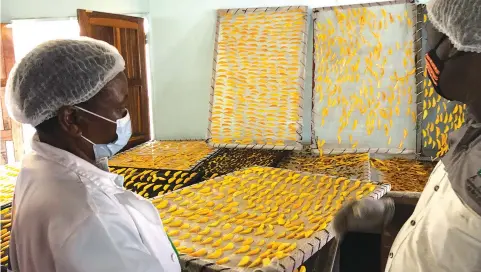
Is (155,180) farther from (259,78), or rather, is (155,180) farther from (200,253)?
(259,78)

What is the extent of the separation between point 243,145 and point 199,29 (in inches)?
54.5

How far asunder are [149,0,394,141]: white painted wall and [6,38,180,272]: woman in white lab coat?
316cm

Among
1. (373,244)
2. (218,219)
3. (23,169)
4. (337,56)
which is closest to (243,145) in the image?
(337,56)

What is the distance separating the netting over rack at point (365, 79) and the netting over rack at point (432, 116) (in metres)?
0.08

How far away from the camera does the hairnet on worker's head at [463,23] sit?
3.42ft

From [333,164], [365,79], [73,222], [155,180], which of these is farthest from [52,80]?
[365,79]

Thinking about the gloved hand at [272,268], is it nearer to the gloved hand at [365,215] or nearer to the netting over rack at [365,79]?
the gloved hand at [365,215]

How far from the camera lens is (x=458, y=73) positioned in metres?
1.10

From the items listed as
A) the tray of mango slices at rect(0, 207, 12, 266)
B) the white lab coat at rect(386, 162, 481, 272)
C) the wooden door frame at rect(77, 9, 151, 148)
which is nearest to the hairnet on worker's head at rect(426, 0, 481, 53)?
the white lab coat at rect(386, 162, 481, 272)

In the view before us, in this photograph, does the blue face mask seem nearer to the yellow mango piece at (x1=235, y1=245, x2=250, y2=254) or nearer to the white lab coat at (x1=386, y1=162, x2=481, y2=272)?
the yellow mango piece at (x1=235, y1=245, x2=250, y2=254)

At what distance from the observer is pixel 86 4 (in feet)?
15.0

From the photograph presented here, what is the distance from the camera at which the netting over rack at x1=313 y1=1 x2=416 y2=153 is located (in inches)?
143

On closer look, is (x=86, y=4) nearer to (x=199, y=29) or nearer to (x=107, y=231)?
(x=199, y=29)

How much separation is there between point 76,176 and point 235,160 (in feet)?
8.12
